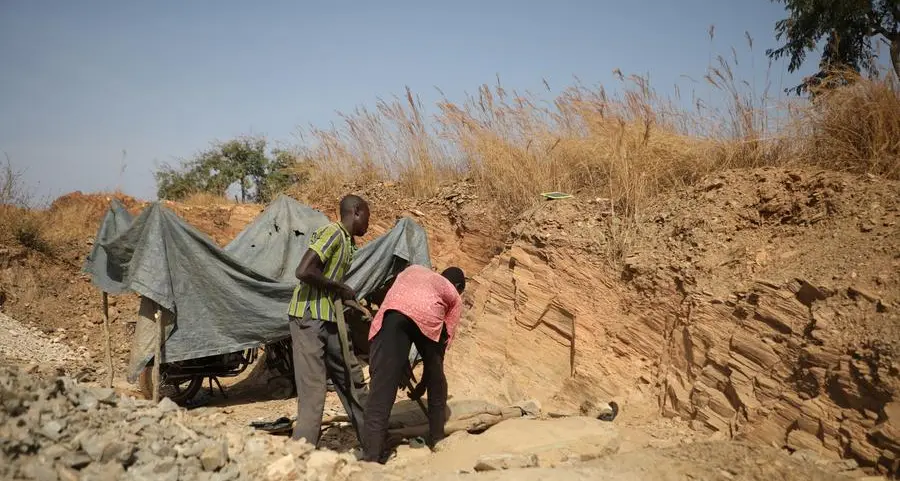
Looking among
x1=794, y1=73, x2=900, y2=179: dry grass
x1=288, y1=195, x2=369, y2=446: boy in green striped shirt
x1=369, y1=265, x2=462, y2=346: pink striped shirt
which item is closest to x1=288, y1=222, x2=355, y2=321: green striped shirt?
x1=288, y1=195, x2=369, y2=446: boy in green striped shirt

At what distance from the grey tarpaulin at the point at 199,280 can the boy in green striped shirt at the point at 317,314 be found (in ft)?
6.18

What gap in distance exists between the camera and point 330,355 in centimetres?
435

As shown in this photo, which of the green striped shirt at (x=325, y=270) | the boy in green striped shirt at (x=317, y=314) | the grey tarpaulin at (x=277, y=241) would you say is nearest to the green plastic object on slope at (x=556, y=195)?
the grey tarpaulin at (x=277, y=241)

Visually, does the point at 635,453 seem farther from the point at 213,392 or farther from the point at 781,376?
the point at 213,392

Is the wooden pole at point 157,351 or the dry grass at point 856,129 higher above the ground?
the dry grass at point 856,129

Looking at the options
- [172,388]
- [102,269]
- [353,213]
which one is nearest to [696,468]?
[353,213]

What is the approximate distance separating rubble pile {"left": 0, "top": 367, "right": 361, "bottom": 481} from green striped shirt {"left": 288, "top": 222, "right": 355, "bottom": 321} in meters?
0.85

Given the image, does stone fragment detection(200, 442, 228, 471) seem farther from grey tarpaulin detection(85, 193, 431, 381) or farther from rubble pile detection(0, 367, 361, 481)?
grey tarpaulin detection(85, 193, 431, 381)

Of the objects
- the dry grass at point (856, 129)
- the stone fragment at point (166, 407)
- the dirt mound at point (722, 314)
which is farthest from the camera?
the dry grass at point (856, 129)

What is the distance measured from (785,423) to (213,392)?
5.76 meters

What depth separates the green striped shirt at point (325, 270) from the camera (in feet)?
13.6

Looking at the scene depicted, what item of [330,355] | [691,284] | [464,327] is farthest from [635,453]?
[464,327]

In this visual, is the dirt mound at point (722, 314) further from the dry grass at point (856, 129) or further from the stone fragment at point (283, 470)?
the stone fragment at point (283, 470)

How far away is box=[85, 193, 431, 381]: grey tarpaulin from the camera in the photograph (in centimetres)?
563
